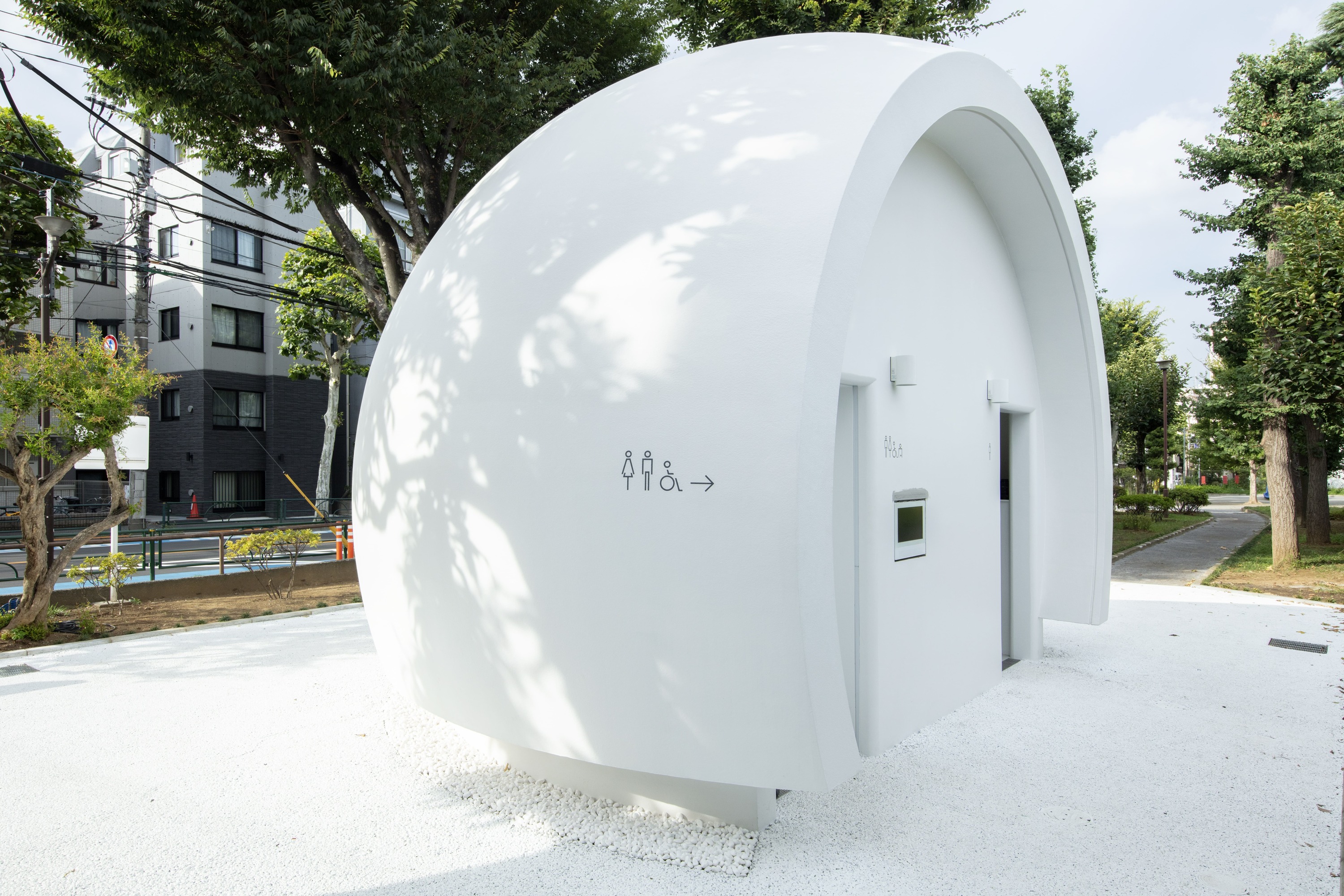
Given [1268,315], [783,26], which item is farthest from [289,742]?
[1268,315]

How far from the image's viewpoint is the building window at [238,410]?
2748 cm

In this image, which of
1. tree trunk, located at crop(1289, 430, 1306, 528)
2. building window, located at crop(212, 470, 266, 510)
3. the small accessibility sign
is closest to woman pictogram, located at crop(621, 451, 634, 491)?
the small accessibility sign

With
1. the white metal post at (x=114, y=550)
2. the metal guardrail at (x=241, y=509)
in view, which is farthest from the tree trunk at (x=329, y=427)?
the white metal post at (x=114, y=550)

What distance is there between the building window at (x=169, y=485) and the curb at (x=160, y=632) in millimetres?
20105

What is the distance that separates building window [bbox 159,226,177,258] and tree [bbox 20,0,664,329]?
18.7 metres

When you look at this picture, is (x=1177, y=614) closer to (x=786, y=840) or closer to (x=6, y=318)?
(x=786, y=840)

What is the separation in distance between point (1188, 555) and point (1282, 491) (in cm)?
320

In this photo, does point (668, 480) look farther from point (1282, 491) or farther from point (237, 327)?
point (237, 327)

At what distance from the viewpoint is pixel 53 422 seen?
374 inches

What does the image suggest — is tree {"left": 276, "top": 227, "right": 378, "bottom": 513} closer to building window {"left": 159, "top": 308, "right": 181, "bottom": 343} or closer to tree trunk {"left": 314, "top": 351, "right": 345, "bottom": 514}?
tree trunk {"left": 314, "top": 351, "right": 345, "bottom": 514}

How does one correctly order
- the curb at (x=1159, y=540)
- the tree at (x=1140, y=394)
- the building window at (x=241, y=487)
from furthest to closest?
the tree at (x=1140, y=394) < the building window at (x=241, y=487) < the curb at (x=1159, y=540)

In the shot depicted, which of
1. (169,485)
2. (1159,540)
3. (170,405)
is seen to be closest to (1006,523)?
(1159,540)

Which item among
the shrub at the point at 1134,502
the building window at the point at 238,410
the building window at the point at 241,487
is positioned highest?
the building window at the point at 238,410

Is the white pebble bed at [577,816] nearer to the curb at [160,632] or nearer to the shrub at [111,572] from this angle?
the curb at [160,632]
